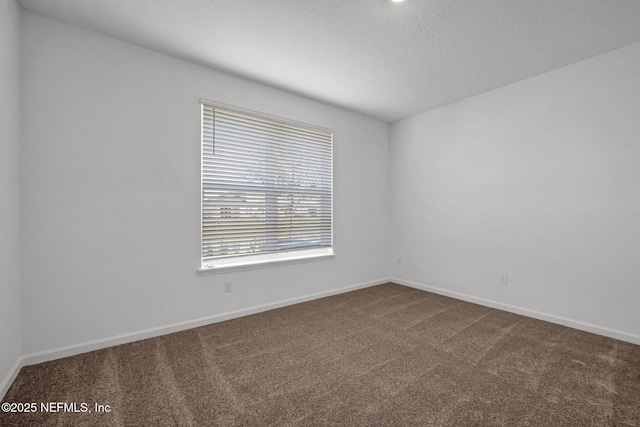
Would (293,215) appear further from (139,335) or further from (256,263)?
(139,335)

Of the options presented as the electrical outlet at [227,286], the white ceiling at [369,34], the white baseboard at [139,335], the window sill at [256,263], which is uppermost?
the white ceiling at [369,34]

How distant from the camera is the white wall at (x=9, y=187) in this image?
5.81ft

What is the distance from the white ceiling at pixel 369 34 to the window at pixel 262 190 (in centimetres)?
63

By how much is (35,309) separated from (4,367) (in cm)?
46

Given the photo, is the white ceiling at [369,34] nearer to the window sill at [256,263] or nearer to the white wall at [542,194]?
the white wall at [542,194]

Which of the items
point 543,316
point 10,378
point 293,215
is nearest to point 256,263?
point 293,215

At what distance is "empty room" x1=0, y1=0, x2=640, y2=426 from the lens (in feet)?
6.01

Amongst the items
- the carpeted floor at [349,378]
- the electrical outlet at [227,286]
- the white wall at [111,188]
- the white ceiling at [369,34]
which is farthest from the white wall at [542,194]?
the electrical outlet at [227,286]

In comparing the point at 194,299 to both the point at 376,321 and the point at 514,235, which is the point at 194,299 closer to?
the point at 376,321

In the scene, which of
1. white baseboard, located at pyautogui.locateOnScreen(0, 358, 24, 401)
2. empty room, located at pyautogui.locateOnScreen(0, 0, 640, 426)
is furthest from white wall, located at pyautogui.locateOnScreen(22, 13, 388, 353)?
white baseboard, located at pyautogui.locateOnScreen(0, 358, 24, 401)

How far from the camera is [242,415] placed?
159 cm

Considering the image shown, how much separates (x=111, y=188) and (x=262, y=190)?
1.46 metres

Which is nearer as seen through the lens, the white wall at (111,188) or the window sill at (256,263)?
the white wall at (111,188)

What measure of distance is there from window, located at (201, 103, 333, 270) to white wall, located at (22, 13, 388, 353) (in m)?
0.16
